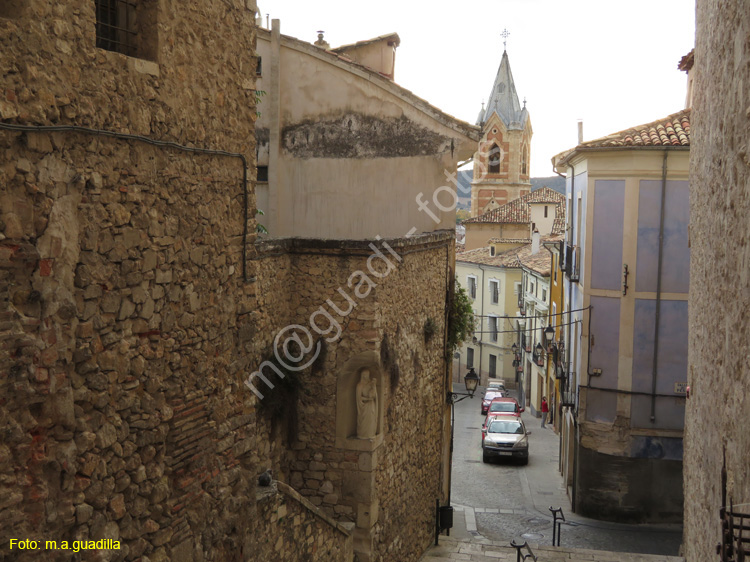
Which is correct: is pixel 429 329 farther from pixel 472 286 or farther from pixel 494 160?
pixel 494 160

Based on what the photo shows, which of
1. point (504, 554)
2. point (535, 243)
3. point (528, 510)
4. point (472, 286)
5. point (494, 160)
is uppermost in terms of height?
point (494, 160)

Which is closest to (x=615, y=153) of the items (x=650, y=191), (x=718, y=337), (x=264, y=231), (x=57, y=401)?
(x=650, y=191)

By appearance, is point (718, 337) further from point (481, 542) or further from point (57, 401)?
point (481, 542)

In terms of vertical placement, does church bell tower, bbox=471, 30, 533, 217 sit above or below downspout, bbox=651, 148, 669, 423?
above

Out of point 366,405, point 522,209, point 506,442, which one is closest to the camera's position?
point 366,405

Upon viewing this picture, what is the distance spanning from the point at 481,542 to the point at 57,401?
12406 millimetres

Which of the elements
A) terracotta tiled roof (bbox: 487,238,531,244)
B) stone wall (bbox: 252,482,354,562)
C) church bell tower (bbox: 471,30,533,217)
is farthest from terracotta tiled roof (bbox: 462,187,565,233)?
stone wall (bbox: 252,482,354,562)

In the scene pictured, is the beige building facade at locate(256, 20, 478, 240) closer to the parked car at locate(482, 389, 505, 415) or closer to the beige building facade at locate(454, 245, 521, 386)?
the parked car at locate(482, 389, 505, 415)

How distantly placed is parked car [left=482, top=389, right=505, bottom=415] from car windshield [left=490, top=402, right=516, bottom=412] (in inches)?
113

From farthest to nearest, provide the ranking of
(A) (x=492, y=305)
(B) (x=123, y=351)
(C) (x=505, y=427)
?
(A) (x=492, y=305) → (C) (x=505, y=427) → (B) (x=123, y=351)

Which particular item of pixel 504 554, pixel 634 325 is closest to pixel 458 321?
pixel 504 554

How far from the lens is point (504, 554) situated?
517 inches

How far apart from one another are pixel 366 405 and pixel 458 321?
5499 millimetres

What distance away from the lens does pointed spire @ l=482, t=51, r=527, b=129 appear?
205 feet
